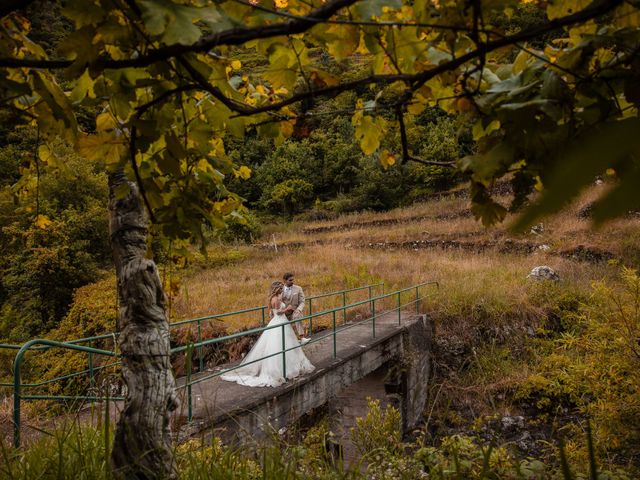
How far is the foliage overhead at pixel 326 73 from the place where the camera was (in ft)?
3.17

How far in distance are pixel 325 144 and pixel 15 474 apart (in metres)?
35.2

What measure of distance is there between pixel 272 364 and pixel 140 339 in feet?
14.5

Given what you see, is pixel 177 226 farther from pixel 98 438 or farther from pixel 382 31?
pixel 98 438

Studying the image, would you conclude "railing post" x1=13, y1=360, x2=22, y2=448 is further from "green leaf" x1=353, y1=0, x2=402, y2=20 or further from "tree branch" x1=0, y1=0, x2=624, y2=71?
"green leaf" x1=353, y1=0, x2=402, y2=20

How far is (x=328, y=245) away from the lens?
829 inches

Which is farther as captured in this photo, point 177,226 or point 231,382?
point 231,382

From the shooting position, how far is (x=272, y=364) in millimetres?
6422

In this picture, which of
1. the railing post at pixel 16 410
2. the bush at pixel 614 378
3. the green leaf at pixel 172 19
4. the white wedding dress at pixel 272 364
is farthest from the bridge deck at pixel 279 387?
the bush at pixel 614 378

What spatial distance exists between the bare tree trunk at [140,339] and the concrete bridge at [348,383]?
238cm

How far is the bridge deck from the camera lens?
15.4 feet

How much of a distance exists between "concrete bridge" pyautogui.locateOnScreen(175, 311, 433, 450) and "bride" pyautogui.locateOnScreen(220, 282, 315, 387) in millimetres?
165

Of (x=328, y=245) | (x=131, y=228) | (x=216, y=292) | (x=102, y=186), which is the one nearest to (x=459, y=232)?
(x=328, y=245)

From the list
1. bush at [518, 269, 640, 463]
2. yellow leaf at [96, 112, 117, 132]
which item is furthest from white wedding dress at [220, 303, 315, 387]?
yellow leaf at [96, 112, 117, 132]

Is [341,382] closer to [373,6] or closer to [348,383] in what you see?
[348,383]
